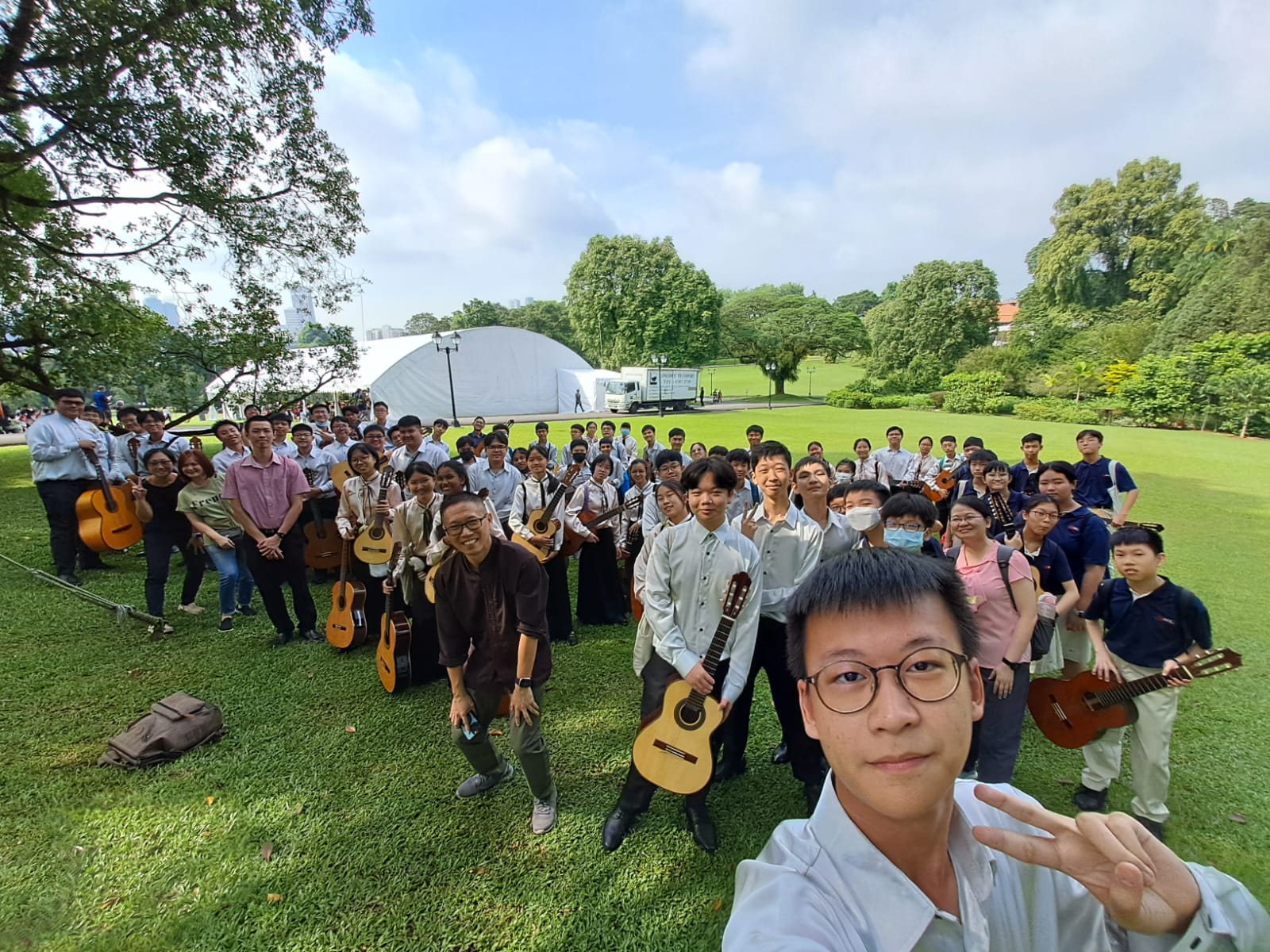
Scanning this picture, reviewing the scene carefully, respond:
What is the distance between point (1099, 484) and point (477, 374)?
112ft

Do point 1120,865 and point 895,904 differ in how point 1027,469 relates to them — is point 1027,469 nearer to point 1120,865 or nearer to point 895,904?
point 1120,865

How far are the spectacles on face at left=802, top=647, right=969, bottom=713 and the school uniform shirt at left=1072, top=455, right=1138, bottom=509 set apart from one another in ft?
22.2

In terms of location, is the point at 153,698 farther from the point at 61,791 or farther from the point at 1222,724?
the point at 1222,724

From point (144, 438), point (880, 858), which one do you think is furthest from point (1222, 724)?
point (144, 438)

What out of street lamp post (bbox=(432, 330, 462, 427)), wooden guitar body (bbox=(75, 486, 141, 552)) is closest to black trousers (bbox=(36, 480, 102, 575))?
wooden guitar body (bbox=(75, 486, 141, 552))

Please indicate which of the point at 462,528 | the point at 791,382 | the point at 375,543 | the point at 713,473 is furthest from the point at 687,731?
the point at 791,382

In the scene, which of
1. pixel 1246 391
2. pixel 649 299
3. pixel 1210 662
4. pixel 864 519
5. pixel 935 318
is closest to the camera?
pixel 1210 662

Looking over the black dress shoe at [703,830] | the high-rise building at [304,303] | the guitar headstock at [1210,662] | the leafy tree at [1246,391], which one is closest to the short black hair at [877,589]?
the black dress shoe at [703,830]

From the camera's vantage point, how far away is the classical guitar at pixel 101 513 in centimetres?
662

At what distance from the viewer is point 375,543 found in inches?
212

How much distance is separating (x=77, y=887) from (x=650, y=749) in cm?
311

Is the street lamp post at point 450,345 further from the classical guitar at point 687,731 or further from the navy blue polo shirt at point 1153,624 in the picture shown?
the navy blue polo shirt at point 1153,624

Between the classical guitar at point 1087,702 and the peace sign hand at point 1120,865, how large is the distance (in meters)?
2.73

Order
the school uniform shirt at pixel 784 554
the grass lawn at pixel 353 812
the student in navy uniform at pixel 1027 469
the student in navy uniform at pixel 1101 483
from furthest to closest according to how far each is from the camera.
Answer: the student in navy uniform at pixel 1027 469
the student in navy uniform at pixel 1101 483
the school uniform shirt at pixel 784 554
the grass lawn at pixel 353 812
